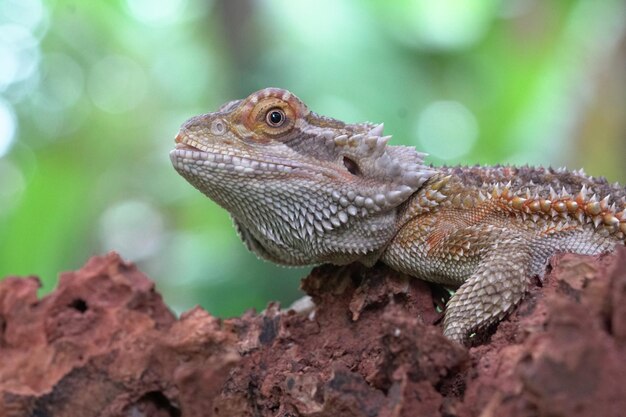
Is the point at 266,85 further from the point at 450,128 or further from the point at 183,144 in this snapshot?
the point at 183,144

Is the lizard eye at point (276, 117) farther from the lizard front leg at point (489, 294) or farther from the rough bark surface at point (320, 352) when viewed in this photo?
the lizard front leg at point (489, 294)

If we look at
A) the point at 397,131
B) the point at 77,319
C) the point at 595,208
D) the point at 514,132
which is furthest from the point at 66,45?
the point at 595,208

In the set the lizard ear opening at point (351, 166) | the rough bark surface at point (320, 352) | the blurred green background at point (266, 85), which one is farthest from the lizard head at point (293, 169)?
the blurred green background at point (266, 85)

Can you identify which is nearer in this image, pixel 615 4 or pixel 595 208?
pixel 595 208

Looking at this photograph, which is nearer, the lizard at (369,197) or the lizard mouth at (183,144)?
the lizard at (369,197)

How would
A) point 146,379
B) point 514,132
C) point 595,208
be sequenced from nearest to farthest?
point 146,379, point 595,208, point 514,132

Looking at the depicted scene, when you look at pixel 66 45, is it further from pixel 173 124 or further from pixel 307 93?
pixel 307 93

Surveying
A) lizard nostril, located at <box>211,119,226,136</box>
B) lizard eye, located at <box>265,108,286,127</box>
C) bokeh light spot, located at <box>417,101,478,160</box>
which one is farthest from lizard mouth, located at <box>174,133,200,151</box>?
bokeh light spot, located at <box>417,101,478,160</box>
